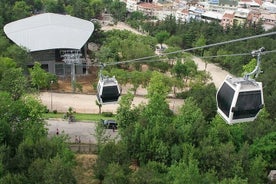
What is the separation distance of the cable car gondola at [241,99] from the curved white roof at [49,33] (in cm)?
2443

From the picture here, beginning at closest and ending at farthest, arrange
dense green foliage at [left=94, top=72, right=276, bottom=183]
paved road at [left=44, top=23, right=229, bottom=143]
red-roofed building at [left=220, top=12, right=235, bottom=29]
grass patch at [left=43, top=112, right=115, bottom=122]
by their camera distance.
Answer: dense green foliage at [left=94, top=72, right=276, bottom=183] < paved road at [left=44, top=23, right=229, bottom=143] < grass patch at [left=43, top=112, right=115, bottom=122] < red-roofed building at [left=220, top=12, right=235, bottom=29]

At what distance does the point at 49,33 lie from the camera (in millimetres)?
32344

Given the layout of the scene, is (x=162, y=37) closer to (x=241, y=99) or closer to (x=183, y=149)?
(x=183, y=149)

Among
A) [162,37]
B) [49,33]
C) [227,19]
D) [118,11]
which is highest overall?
[118,11]

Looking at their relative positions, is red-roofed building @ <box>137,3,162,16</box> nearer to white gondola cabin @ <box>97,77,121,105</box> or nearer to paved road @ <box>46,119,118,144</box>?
paved road @ <box>46,119,118,144</box>

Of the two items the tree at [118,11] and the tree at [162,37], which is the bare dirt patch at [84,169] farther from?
the tree at [118,11]

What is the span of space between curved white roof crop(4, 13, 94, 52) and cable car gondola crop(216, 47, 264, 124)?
2443cm

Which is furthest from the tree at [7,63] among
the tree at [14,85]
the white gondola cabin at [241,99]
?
the white gondola cabin at [241,99]

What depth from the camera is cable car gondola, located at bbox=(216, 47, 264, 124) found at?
7504 millimetres

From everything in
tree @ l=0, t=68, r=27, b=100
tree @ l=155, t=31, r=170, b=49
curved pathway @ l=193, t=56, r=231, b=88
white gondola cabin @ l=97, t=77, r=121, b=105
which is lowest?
curved pathway @ l=193, t=56, r=231, b=88

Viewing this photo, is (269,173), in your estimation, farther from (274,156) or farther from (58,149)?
(58,149)

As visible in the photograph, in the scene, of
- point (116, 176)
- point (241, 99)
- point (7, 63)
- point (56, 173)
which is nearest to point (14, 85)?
point (7, 63)

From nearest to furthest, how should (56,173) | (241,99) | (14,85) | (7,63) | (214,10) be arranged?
(241,99)
(56,173)
(14,85)
(7,63)
(214,10)

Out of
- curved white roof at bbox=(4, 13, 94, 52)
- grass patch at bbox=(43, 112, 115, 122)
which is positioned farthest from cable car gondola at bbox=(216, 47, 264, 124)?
curved white roof at bbox=(4, 13, 94, 52)
